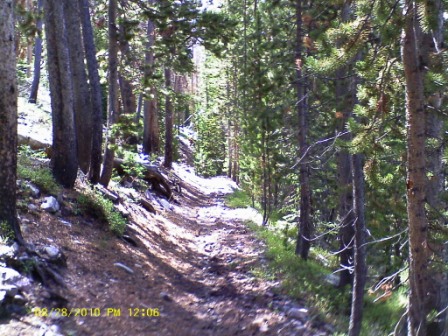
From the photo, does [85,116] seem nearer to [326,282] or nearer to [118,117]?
[118,117]

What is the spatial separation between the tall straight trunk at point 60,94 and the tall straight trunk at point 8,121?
3.75 metres

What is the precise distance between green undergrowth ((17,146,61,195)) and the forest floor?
409 mm

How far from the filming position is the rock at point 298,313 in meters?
8.03

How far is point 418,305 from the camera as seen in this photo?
17.8 feet

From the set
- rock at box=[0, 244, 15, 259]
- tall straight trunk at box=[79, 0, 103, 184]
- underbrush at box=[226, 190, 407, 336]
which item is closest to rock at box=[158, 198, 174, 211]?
tall straight trunk at box=[79, 0, 103, 184]

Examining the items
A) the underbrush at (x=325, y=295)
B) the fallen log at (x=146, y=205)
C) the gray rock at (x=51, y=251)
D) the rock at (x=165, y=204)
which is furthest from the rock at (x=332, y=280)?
the rock at (x=165, y=204)

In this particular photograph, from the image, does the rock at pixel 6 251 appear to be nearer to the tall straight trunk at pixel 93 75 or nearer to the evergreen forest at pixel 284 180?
the evergreen forest at pixel 284 180

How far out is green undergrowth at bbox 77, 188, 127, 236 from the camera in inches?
432

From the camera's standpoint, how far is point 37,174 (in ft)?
33.8

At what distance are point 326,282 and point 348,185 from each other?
2334 millimetres

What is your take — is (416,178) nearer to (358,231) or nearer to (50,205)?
(358,231)

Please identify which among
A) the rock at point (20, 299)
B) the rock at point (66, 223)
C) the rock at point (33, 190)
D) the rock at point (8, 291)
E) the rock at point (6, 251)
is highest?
the rock at point (33, 190)

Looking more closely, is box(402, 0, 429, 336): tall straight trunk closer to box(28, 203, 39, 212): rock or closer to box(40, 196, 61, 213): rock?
box(28, 203, 39, 212): rock

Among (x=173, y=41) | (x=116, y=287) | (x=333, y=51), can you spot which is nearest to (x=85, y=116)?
(x=173, y=41)
